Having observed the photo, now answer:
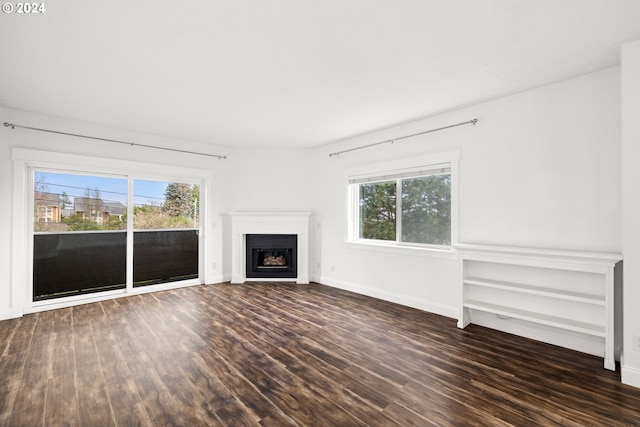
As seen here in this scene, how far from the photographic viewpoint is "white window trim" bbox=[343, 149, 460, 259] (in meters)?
3.58

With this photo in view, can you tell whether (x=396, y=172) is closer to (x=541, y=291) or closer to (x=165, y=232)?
(x=541, y=291)

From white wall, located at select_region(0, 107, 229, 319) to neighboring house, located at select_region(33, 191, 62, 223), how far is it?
0.97ft

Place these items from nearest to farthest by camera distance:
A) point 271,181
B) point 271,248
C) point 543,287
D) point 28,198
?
point 543,287 < point 28,198 < point 271,248 < point 271,181

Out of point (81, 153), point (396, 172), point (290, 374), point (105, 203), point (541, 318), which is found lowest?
point (290, 374)

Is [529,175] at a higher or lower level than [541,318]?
higher

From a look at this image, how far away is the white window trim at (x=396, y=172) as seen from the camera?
141 inches

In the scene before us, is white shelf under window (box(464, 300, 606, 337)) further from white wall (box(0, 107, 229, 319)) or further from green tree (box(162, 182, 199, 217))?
green tree (box(162, 182, 199, 217))

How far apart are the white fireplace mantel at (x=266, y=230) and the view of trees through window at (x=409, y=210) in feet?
3.71

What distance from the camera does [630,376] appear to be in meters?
2.18

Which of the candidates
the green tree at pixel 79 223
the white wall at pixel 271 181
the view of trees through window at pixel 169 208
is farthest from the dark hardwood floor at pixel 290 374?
the white wall at pixel 271 181

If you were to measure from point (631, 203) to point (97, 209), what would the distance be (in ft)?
20.1

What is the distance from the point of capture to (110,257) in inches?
172

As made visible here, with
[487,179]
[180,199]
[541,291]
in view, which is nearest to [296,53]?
[487,179]

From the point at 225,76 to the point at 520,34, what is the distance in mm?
2427
